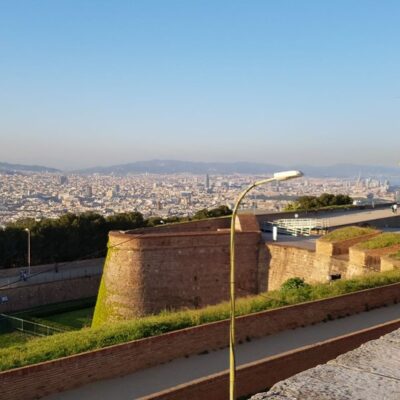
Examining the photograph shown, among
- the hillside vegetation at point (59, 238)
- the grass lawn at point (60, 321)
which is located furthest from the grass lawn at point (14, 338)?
the hillside vegetation at point (59, 238)

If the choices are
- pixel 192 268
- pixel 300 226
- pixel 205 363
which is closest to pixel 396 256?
pixel 192 268

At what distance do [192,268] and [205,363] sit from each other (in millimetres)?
8043

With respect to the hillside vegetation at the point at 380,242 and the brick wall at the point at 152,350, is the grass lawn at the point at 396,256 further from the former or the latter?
the brick wall at the point at 152,350

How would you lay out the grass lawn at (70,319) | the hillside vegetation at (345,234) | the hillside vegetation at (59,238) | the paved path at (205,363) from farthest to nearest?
the hillside vegetation at (59,238), the grass lawn at (70,319), the hillside vegetation at (345,234), the paved path at (205,363)

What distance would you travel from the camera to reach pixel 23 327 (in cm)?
2150

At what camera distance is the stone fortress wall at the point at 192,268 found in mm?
17250

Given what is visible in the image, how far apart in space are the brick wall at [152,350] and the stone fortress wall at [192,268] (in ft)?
15.8

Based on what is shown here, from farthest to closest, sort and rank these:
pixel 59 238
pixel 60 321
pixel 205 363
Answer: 1. pixel 59 238
2. pixel 60 321
3. pixel 205 363

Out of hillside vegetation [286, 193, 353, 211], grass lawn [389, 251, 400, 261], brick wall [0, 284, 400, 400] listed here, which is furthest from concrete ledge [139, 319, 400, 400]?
hillside vegetation [286, 193, 353, 211]

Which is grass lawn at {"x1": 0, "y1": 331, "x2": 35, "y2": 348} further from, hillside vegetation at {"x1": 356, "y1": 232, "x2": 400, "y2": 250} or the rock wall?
hillside vegetation at {"x1": 356, "y1": 232, "x2": 400, "y2": 250}

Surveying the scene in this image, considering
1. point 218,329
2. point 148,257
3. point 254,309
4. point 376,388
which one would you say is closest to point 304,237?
point 148,257

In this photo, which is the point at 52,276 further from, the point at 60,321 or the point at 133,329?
the point at 133,329

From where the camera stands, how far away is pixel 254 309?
480 inches

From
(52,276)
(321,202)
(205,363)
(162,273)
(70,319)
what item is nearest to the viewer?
(205,363)
